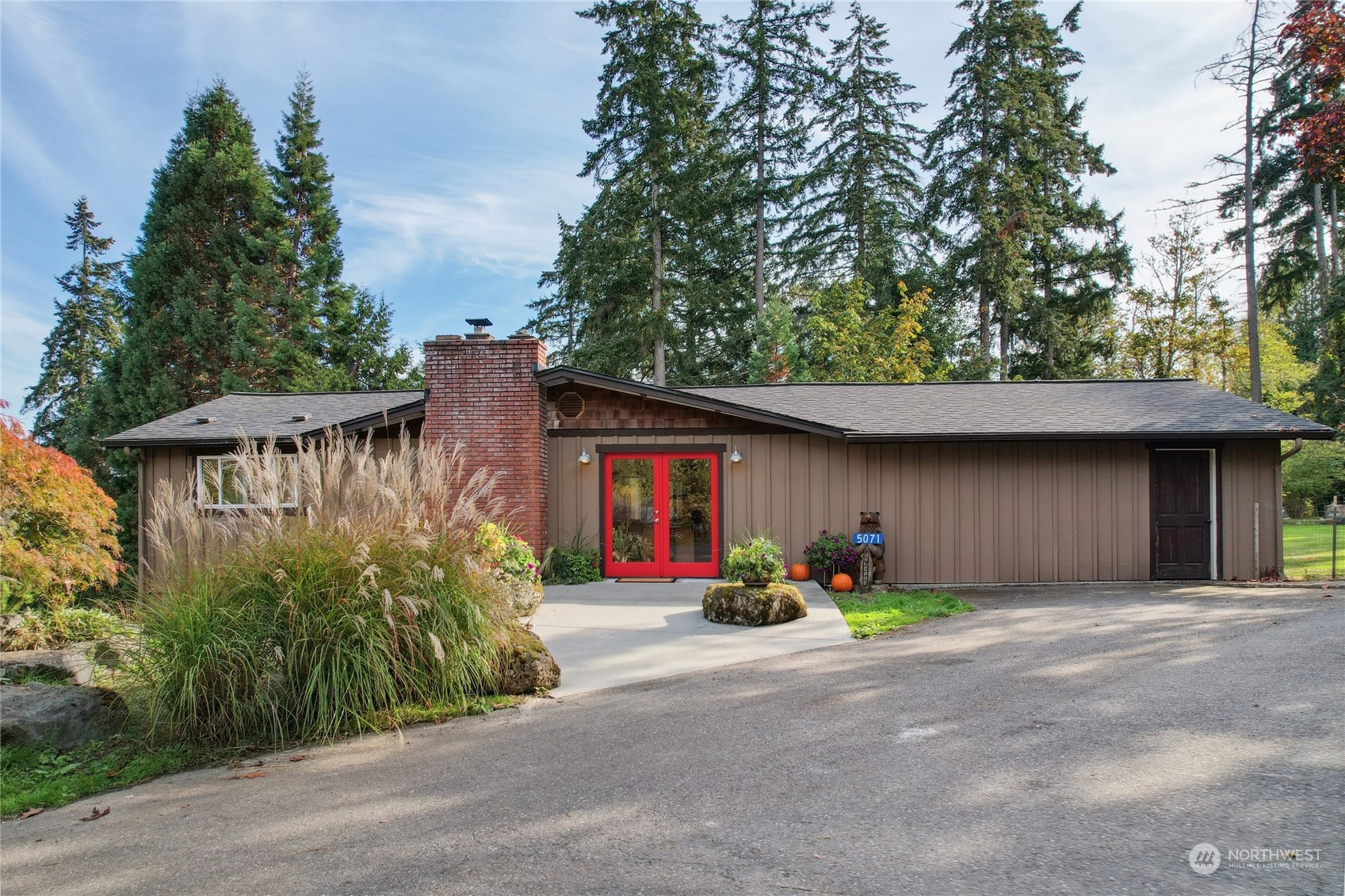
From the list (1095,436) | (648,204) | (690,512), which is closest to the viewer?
(1095,436)

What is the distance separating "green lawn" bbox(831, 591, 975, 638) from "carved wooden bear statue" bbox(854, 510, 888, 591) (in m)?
0.29

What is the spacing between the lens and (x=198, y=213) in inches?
894

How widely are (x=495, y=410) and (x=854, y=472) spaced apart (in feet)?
16.7

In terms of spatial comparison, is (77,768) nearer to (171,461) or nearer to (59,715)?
(59,715)

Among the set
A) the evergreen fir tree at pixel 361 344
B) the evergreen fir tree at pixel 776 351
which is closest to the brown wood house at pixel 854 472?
the evergreen fir tree at pixel 776 351

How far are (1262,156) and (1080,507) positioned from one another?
13.3 meters

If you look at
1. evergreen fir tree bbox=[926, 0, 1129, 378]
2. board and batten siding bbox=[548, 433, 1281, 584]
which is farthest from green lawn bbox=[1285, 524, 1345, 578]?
evergreen fir tree bbox=[926, 0, 1129, 378]

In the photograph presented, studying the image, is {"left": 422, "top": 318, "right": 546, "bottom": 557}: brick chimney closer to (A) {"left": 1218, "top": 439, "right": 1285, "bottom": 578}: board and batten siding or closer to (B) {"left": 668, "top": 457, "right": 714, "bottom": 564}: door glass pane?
(B) {"left": 668, "top": 457, "right": 714, "bottom": 564}: door glass pane

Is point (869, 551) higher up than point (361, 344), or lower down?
lower down

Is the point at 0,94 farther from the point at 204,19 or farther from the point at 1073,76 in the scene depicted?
the point at 1073,76

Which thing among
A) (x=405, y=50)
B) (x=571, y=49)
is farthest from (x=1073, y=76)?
(x=405, y=50)

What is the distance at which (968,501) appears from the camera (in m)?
10.5

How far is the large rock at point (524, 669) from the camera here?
202 inches

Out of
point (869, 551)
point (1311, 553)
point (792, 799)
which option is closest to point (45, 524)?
point (792, 799)
